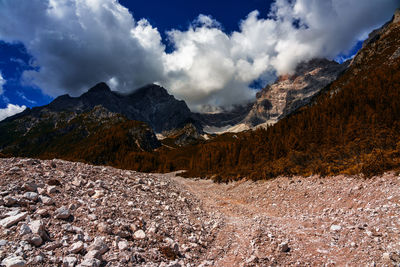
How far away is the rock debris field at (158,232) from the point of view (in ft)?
15.9

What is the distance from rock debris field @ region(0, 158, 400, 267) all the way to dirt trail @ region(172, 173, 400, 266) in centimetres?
4

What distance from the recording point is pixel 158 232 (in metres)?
7.36

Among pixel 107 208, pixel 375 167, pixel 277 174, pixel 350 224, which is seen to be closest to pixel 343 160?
pixel 375 167

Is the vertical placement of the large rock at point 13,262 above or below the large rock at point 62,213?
below

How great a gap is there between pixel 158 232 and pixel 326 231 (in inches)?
295

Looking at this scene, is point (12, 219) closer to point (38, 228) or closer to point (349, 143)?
point (38, 228)

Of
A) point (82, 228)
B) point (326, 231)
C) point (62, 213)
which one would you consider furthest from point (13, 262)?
point (326, 231)

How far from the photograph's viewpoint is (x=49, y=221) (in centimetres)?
563

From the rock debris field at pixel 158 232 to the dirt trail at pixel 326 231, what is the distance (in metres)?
0.04

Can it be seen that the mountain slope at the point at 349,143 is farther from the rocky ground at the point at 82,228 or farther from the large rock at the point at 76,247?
the large rock at the point at 76,247

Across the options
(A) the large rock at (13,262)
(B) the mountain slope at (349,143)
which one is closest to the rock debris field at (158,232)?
(A) the large rock at (13,262)

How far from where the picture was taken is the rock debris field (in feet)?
15.9

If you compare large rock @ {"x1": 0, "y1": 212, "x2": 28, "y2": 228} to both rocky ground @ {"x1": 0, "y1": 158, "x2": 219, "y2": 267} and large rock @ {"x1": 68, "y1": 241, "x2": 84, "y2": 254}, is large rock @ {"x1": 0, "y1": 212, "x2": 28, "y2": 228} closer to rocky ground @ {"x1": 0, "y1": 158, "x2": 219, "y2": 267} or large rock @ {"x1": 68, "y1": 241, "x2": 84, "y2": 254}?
rocky ground @ {"x1": 0, "y1": 158, "x2": 219, "y2": 267}

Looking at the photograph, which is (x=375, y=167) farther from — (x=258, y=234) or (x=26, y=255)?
(x=26, y=255)
